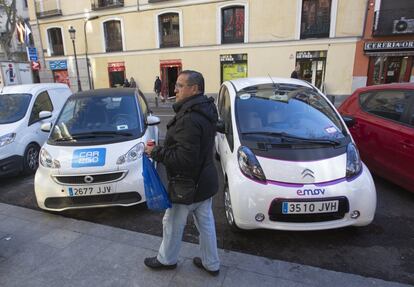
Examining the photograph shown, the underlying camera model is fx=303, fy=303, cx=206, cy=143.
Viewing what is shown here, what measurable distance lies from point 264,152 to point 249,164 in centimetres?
22

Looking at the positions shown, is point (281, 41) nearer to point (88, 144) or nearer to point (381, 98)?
point (381, 98)

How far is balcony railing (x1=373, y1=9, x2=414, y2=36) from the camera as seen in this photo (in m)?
14.7

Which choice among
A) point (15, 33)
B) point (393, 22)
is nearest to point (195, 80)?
point (393, 22)

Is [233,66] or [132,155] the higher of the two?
[233,66]

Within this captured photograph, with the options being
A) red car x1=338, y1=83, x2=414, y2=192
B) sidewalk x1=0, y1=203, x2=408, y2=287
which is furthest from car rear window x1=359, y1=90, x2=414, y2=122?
sidewalk x1=0, y1=203, x2=408, y2=287

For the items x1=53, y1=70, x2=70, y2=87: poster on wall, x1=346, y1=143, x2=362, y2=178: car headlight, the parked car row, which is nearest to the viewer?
the parked car row

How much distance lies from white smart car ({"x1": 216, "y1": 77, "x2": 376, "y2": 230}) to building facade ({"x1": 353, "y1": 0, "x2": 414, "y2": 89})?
14.4m

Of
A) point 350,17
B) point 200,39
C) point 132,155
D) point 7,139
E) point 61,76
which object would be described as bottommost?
point 61,76

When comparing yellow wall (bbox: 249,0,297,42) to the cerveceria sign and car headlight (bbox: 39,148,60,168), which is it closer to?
the cerveceria sign

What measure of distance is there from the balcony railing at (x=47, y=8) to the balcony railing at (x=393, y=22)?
21.1 meters

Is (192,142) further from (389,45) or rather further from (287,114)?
(389,45)

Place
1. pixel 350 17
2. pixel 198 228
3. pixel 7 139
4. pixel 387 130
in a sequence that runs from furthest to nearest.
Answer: pixel 350 17
pixel 7 139
pixel 387 130
pixel 198 228

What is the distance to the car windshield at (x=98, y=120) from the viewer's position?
4.11 meters

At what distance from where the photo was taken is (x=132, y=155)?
12.6 feet
